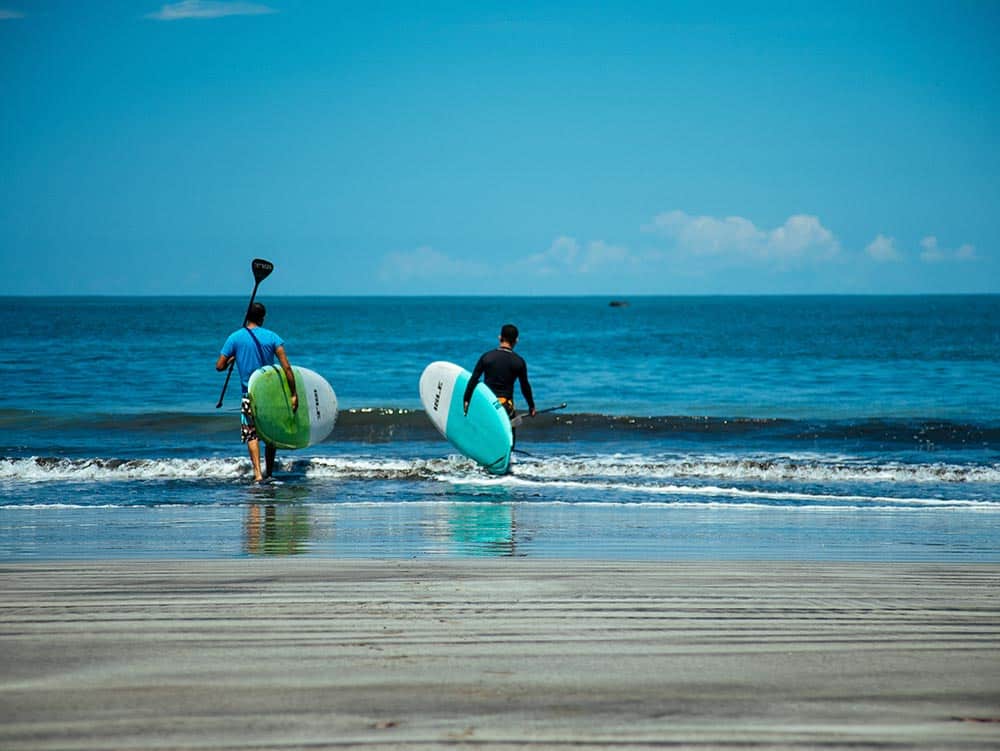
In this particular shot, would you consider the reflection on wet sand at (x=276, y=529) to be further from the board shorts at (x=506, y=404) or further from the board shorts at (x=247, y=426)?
the board shorts at (x=506, y=404)

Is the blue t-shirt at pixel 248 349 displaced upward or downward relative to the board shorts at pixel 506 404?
upward

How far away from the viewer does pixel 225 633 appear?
164 inches

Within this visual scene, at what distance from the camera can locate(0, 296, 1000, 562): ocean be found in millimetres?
7012

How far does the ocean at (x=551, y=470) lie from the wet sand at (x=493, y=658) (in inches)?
45.0

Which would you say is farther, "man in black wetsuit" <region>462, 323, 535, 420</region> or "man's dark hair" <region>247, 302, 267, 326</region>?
"man in black wetsuit" <region>462, 323, 535, 420</region>

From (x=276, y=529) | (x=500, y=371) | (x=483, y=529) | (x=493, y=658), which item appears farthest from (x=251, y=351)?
(x=493, y=658)

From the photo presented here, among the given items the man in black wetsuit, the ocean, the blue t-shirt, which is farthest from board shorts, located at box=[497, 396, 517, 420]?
the blue t-shirt

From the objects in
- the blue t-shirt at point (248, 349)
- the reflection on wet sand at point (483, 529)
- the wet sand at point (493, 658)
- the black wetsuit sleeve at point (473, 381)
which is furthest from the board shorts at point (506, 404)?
the wet sand at point (493, 658)

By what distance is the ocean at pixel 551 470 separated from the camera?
23.0ft

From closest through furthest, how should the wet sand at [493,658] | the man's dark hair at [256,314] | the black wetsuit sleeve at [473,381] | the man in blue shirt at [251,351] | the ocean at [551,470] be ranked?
1. the wet sand at [493,658]
2. the ocean at [551,470]
3. the man's dark hair at [256,314]
4. the man in blue shirt at [251,351]
5. the black wetsuit sleeve at [473,381]

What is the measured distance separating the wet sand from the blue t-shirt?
453 cm

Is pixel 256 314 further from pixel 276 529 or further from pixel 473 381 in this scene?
pixel 276 529

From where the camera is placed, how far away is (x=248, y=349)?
9.99 meters

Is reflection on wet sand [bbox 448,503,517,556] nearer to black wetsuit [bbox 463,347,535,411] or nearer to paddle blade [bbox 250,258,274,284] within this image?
black wetsuit [bbox 463,347,535,411]
